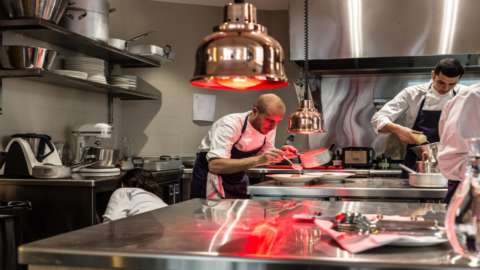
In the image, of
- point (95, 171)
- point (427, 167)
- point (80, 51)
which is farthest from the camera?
point (80, 51)

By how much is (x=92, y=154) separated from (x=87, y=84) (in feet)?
1.89

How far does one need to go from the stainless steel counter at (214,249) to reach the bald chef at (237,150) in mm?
1565

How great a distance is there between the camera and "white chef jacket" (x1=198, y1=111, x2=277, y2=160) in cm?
350

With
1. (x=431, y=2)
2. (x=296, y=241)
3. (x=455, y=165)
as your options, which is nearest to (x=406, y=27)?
(x=431, y=2)

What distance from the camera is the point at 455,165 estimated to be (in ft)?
7.21

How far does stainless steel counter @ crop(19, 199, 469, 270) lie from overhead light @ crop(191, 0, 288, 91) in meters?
0.45

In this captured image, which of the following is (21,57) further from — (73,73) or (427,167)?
(427,167)

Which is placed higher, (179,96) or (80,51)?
(80,51)

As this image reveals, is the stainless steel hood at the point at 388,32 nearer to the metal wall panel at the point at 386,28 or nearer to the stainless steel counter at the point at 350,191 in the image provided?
the metal wall panel at the point at 386,28

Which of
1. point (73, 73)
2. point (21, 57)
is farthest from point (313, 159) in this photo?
point (21, 57)

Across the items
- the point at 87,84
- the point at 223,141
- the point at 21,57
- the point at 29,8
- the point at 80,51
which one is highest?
the point at 29,8

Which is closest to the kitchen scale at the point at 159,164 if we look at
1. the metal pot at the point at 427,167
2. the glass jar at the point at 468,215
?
the metal pot at the point at 427,167

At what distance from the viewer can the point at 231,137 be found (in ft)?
11.6

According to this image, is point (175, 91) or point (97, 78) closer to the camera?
point (97, 78)
